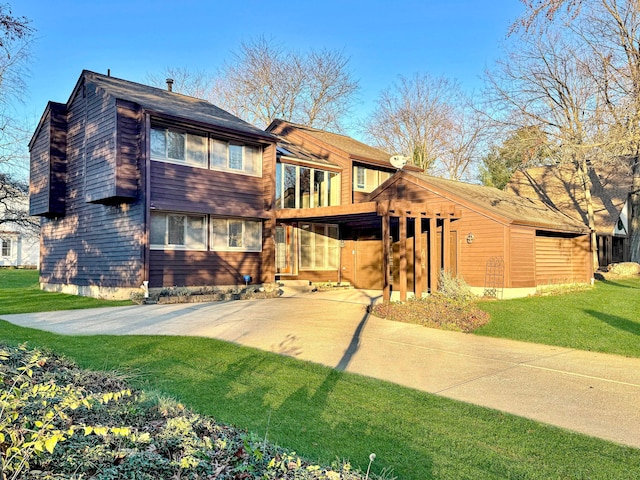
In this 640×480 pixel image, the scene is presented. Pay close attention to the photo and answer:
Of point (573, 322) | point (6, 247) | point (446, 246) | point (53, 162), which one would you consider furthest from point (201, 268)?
point (6, 247)

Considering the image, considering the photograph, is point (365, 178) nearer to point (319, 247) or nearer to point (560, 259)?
point (319, 247)

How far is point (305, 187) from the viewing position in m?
19.1

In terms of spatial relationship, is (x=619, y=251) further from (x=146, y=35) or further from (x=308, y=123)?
(x=146, y=35)

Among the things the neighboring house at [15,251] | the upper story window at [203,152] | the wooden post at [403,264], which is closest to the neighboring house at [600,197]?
the wooden post at [403,264]

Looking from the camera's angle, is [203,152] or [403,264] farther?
[203,152]

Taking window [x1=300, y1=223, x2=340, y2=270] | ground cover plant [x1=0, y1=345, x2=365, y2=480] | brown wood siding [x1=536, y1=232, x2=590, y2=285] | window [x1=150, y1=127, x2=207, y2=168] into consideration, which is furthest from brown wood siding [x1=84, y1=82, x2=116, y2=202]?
brown wood siding [x1=536, y1=232, x2=590, y2=285]

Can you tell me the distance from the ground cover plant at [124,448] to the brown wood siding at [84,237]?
420 inches

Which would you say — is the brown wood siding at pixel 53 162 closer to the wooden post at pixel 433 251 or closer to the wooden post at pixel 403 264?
the wooden post at pixel 403 264

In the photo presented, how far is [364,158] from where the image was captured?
2031cm

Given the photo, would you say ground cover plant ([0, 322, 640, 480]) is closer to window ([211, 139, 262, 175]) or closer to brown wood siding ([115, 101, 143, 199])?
brown wood siding ([115, 101, 143, 199])

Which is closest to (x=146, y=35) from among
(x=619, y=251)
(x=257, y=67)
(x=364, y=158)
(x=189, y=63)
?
(x=364, y=158)

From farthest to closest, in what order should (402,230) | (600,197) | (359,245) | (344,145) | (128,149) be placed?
(600,197) → (344,145) → (359,245) → (128,149) → (402,230)

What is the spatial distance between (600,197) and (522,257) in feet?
47.4

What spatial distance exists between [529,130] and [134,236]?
48.8ft
